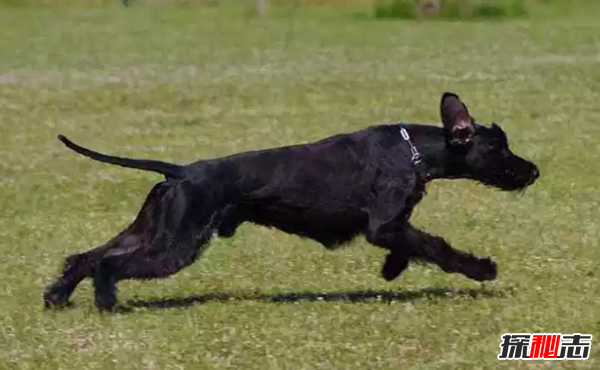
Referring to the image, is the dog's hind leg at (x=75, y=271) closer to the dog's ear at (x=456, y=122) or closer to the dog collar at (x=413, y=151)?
the dog collar at (x=413, y=151)

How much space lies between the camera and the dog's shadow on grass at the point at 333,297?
7.61 metres

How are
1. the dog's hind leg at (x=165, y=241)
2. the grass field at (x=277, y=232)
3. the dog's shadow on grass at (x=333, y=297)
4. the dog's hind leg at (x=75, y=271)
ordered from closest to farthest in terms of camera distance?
the grass field at (x=277, y=232)
the dog's hind leg at (x=165, y=241)
the dog's hind leg at (x=75, y=271)
the dog's shadow on grass at (x=333, y=297)

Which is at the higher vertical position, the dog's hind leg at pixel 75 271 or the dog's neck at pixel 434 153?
the dog's neck at pixel 434 153

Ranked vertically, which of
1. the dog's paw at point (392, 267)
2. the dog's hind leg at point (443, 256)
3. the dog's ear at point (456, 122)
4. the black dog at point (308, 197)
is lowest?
the dog's paw at point (392, 267)

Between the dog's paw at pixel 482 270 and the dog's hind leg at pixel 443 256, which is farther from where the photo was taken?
the dog's paw at pixel 482 270

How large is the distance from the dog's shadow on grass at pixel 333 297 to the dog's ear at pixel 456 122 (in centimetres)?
84

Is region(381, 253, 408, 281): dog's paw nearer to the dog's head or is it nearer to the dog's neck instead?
the dog's neck

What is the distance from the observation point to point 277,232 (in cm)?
976

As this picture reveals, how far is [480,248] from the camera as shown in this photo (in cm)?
920

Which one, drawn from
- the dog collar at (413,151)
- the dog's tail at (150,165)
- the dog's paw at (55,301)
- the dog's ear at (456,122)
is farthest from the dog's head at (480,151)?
the dog's paw at (55,301)

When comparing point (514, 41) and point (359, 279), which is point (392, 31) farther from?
point (359, 279)

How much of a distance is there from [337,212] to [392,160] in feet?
1.28

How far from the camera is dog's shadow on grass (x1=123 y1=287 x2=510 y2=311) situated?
761cm

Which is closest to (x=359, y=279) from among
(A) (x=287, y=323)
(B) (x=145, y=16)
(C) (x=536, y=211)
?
(A) (x=287, y=323)
